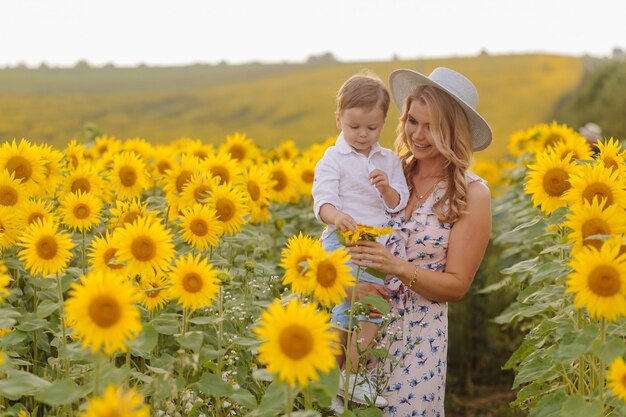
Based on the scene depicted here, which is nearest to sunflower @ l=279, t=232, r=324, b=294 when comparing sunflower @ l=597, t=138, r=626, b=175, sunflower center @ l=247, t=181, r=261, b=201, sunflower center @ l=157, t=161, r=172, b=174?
sunflower @ l=597, t=138, r=626, b=175

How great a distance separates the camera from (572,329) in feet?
9.97

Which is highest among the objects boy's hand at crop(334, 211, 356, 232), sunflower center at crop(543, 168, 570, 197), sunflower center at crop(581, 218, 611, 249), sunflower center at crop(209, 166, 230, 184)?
sunflower center at crop(543, 168, 570, 197)

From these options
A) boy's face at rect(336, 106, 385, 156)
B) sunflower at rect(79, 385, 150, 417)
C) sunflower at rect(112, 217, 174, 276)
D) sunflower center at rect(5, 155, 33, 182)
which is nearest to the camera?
sunflower at rect(79, 385, 150, 417)

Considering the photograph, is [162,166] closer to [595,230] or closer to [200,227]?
[200,227]

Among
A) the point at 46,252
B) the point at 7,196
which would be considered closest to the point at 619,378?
the point at 46,252

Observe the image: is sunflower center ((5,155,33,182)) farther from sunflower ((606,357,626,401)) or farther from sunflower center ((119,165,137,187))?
sunflower ((606,357,626,401))

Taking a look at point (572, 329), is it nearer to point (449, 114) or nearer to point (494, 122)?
point (449, 114)

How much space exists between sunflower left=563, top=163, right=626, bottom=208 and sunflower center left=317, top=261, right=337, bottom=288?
39.0 inches

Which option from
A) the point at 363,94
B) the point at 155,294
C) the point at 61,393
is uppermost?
the point at 363,94

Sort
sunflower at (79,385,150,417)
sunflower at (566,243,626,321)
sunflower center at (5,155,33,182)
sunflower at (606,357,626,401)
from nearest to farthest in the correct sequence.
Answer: sunflower at (79,385,150,417) < sunflower at (606,357,626,401) < sunflower at (566,243,626,321) < sunflower center at (5,155,33,182)

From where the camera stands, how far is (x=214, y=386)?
3.00 metres

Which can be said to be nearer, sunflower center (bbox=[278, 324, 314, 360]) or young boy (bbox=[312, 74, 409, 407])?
sunflower center (bbox=[278, 324, 314, 360])

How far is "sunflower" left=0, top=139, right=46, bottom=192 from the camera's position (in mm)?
4215

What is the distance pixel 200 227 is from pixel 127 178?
1390 millimetres
